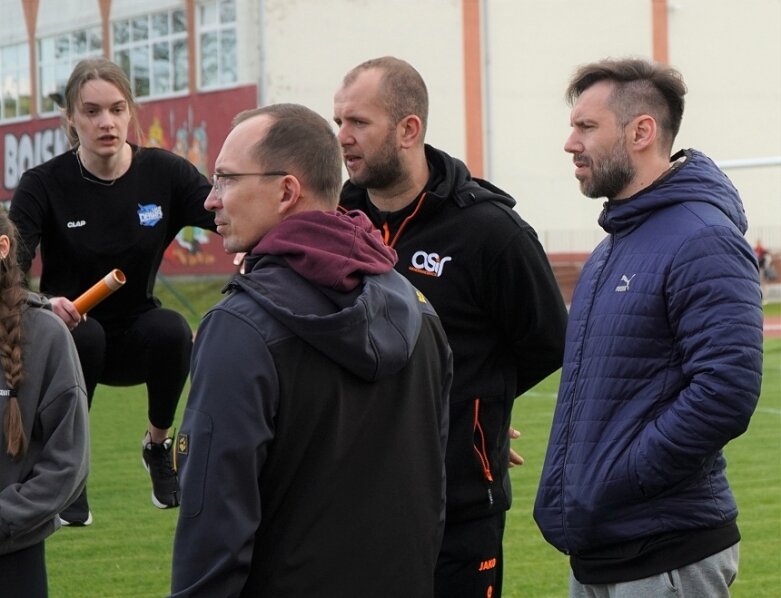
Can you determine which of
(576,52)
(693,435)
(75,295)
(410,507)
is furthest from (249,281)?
(576,52)

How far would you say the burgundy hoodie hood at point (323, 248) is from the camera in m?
3.13

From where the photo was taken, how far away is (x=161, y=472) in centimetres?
643

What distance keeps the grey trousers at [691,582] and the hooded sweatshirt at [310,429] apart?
87 cm

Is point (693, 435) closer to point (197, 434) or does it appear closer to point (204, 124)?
point (197, 434)

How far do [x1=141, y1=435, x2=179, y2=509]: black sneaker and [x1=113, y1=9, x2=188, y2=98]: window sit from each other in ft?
106

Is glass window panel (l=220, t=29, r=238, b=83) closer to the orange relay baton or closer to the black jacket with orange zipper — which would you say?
the orange relay baton

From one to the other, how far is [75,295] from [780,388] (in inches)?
510

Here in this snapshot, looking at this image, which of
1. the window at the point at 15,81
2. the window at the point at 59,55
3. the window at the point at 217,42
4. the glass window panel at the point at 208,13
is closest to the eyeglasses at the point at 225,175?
the window at the point at 217,42

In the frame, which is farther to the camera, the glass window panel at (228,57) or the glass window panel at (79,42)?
the glass window panel at (79,42)

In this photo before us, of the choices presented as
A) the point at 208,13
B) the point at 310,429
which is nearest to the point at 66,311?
the point at 310,429

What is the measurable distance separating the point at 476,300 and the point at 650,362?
2.98 feet

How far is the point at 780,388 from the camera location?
17.2m

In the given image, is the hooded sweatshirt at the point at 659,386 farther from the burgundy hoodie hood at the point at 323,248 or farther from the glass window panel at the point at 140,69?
the glass window panel at the point at 140,69

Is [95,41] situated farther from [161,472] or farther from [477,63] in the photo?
[161,472]
